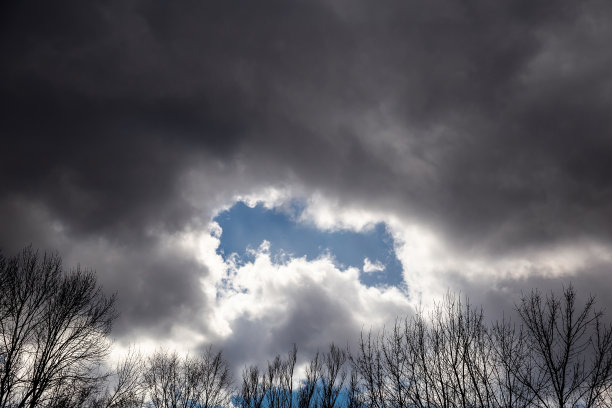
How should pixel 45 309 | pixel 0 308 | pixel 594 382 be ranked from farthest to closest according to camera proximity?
pixel 45 309, pixel 0 308, pixel 594 382

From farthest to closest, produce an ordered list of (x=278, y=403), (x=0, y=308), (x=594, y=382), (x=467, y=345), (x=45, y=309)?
(x=278, y=403)
(x=45, y=309)
(x=0, y=308)
(x=467, y=345)
(x=594, y=382)

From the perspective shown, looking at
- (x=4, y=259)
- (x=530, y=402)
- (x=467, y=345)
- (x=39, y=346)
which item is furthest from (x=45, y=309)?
(x=530, y=402)

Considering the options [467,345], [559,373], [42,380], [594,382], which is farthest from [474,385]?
[42,380]

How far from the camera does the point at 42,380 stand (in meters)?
14.4

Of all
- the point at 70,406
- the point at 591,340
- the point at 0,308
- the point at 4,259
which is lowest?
the point at 70,406

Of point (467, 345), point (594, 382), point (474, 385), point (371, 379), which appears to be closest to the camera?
point (594, 382)

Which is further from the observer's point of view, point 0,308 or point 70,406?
point 70,406

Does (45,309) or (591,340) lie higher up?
(45,309)

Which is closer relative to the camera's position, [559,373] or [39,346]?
[559,373]

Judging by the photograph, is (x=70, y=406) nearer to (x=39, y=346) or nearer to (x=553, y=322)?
(x=39, y=346)

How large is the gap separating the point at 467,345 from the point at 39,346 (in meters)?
17.0

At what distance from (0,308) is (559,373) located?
793 inches

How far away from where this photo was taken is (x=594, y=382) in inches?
374

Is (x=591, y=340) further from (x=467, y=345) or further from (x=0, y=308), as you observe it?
(x=0, y=308)
